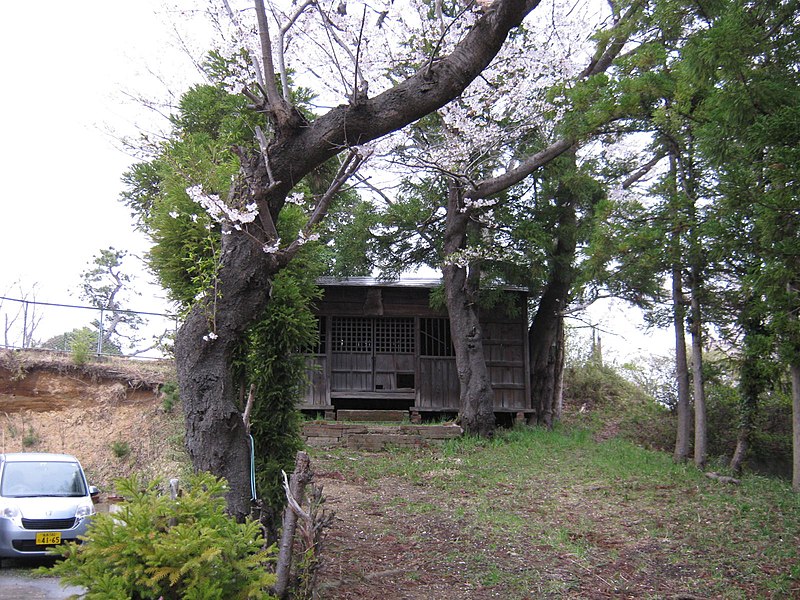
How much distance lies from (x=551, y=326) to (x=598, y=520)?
876cm

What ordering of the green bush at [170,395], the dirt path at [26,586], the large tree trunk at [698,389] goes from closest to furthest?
the dirt path at [26,586] → the large tree trunk at [698,389] → the green bush at [170,395]

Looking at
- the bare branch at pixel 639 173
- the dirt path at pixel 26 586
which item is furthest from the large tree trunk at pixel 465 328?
the dirt path at pixel 26 586

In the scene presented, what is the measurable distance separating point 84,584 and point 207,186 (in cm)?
→ 349

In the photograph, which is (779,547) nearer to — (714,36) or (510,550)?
(510,550)

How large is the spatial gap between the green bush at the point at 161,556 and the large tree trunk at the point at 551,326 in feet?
41.7

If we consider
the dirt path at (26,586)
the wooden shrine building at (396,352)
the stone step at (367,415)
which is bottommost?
the dirt path at (26,586)

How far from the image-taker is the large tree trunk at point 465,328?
14.7m

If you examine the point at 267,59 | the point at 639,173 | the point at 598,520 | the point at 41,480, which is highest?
the point at 639,173

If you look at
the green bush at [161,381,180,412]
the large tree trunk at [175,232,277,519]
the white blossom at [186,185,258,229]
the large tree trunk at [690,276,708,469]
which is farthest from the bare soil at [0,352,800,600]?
the white blossom at [186,185,258,229]

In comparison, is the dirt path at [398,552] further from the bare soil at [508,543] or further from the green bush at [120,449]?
the green bush at [120,449]

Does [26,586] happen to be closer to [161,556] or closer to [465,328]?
[161,556]

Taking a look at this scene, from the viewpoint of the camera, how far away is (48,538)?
906 centimetres

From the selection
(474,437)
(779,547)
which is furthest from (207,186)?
(474,437)

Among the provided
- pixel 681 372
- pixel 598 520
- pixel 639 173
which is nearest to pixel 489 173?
pixel 639 173
